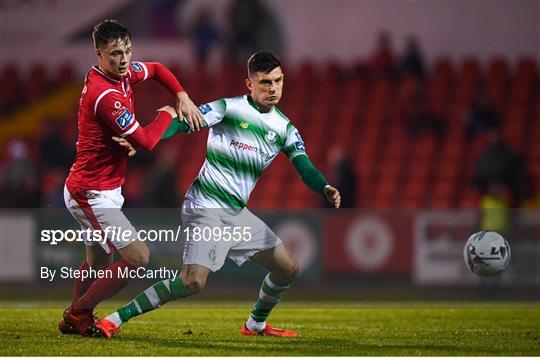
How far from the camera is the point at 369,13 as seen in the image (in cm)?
1894

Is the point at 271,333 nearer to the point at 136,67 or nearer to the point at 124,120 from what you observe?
the point at 124,120

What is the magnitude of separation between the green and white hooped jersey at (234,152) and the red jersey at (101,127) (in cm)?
45

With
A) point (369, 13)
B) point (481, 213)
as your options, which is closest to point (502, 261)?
point (481, 213)

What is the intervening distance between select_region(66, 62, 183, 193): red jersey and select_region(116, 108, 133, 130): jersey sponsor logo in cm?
10

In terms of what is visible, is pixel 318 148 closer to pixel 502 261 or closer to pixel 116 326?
pixel 502 261

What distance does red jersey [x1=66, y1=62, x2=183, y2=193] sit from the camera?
26.5ft

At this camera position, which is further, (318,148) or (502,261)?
(318,148)

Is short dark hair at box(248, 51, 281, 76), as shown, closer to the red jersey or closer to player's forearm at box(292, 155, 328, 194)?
the red jersey

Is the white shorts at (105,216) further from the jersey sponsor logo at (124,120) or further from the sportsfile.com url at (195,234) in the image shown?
the jersey sponsor logo at (124,120)

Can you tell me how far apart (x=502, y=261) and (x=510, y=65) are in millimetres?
9341

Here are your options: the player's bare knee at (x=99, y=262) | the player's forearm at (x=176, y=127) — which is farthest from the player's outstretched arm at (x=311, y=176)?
the player's bare knee at (x=99, y=262)

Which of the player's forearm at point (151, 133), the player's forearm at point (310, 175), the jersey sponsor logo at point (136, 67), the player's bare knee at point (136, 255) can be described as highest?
the jersey sponsor logo at point (136, 67)

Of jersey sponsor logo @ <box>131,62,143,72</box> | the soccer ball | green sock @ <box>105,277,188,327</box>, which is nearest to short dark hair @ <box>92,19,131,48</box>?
jersey sponsor logo @ <box>131,62,143,72</box>

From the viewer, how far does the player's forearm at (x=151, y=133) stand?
25.5ft
